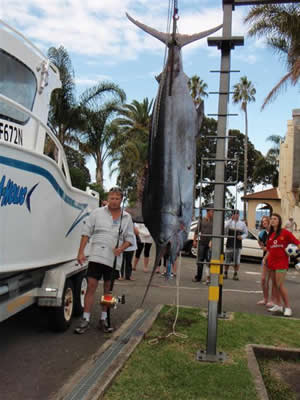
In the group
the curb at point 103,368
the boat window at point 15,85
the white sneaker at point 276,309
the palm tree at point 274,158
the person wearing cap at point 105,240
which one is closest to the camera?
the curb at point 103,368

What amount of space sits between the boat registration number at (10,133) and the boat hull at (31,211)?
0.45 m

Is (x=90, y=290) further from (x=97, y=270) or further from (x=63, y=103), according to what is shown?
(x=63, y=103)

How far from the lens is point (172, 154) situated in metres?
3.47

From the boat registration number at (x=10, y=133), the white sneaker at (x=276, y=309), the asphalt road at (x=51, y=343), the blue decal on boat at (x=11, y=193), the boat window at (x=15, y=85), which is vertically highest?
the boat window at (x=15, y=85)

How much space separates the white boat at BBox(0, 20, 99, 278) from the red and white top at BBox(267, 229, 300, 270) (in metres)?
3.07

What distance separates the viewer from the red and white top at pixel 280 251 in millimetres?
6973

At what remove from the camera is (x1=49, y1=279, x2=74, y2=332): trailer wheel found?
5.24 meters

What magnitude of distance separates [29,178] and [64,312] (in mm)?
2032

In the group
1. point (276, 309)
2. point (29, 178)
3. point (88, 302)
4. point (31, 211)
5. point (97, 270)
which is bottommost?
point (276, 309)

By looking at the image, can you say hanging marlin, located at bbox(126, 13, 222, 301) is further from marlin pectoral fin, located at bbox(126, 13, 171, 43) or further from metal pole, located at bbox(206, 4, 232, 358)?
metal pole, located at bbox(206, 4, 232, 358)

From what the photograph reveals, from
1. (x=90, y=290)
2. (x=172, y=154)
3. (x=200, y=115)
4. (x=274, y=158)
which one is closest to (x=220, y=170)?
(x=200, y=115)

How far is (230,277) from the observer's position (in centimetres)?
1195

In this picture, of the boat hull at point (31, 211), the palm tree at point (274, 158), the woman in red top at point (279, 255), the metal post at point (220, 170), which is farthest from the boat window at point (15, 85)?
the palm tree at point (274, 158)

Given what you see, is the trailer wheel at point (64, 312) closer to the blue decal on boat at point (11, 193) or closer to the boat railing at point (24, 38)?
the blue decal on boat at point (11, 193)
